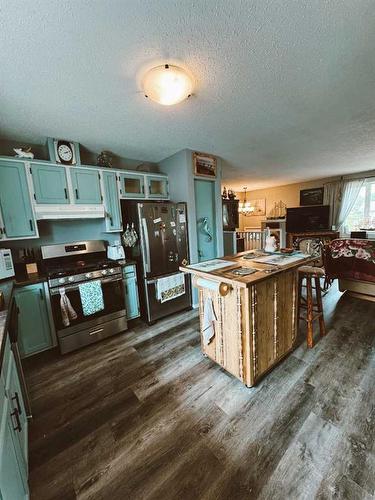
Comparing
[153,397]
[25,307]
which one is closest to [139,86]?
[25,307]

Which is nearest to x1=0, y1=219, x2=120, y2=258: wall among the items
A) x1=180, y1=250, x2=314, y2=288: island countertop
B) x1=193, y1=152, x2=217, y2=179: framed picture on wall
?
x1=193, y1=152, x2=217, y2=179: framed picture on wall

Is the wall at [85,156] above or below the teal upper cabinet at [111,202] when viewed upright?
above

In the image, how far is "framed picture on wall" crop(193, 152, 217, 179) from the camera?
3.13 metres

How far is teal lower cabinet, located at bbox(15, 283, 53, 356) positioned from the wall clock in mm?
1504

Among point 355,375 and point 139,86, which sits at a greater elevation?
point 139,86

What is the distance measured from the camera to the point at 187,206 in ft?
10.2

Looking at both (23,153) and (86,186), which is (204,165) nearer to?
(86,186)

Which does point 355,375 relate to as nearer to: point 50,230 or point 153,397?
point 153,397

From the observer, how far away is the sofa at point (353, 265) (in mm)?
3045

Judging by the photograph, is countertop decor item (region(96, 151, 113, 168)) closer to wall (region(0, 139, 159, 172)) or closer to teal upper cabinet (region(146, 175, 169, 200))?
wall (region(0, 139, 159, 172))

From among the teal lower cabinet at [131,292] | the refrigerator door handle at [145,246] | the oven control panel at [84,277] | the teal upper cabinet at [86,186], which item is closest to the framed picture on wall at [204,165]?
the refrigerator door handle at [145,246]

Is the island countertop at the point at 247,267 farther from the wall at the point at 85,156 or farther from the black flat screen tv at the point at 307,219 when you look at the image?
the black flat screen tv at the point at 307,219

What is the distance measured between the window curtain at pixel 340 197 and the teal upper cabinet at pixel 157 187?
16.9 feet

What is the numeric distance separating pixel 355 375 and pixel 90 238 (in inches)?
→ 136
